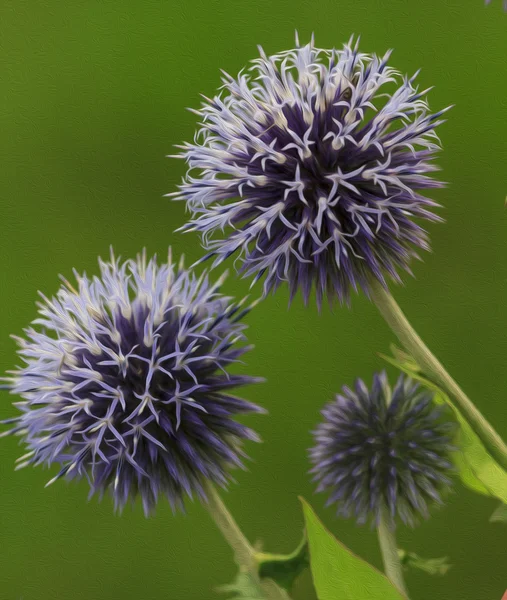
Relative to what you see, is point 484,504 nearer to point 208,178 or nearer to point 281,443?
point 281,443

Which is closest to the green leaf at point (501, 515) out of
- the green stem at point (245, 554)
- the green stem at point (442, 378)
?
the green stem at point (442, 378)

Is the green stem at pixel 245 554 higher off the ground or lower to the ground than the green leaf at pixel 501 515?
higher

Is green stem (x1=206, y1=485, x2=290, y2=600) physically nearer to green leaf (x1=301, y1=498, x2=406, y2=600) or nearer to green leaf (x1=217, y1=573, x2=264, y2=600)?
green leaf (x1=217, y1=573, x2=264, y2=600)

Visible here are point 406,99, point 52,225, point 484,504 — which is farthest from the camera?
point 52,225

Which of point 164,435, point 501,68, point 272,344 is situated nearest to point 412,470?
point 164,435

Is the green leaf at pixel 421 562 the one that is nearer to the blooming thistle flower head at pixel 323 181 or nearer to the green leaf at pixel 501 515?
the green leaf at pixel 501 515

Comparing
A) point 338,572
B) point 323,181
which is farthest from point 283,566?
point 323,181

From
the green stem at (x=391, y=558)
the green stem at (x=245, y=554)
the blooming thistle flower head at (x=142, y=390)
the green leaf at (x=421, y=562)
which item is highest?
the blooming thistle flower head at (x=142, y=390)
